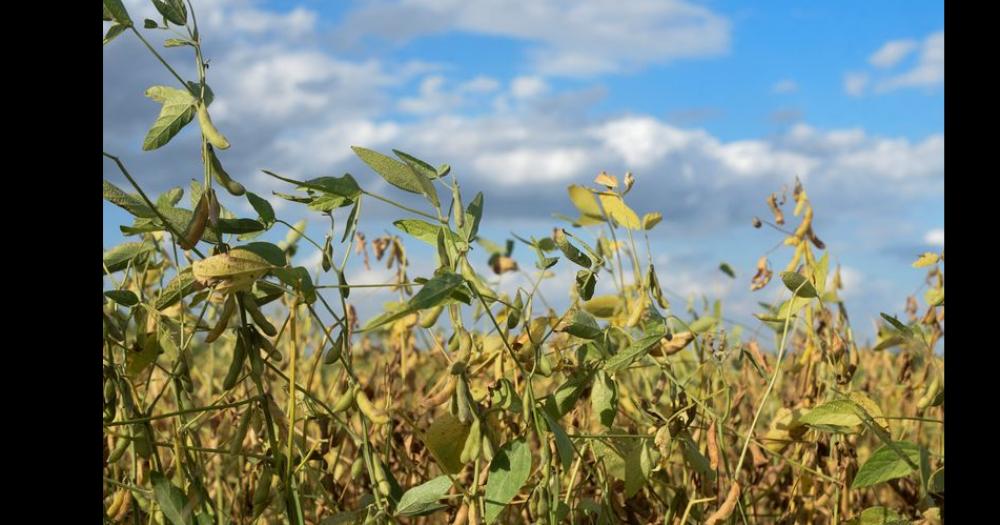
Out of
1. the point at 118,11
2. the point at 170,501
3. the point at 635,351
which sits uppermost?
the point at 118,11

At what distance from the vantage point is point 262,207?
0.79m

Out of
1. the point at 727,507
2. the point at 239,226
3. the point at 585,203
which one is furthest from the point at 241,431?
the point at 585,203

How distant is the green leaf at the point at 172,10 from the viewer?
749 millimetres

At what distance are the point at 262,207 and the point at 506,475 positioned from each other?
11.1 inches

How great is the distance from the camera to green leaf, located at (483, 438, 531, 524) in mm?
768

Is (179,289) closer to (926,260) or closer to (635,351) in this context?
(635,351)

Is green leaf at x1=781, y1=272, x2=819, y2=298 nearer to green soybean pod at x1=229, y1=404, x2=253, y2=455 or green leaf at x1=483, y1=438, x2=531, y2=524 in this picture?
green leaf at x1=483, y1=438, x2=531, y2=524

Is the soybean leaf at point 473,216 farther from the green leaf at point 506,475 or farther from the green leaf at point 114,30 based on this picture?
the green leaf at point 114,30

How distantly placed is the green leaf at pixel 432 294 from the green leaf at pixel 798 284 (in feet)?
1.30
